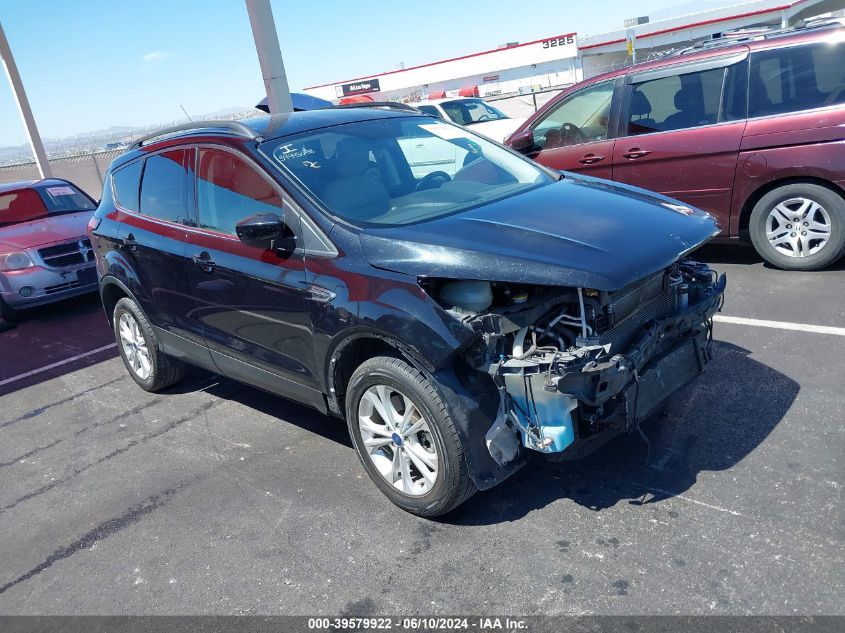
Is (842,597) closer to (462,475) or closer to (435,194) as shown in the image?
(462,475)

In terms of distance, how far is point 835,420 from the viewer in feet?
12.4

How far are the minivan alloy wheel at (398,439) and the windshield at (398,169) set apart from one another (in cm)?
88

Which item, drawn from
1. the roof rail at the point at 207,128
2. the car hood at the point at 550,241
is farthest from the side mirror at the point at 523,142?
the roof rail at the point at 207,128

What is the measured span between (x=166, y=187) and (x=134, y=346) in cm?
151

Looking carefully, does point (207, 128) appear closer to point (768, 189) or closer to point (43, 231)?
point (768, 189)

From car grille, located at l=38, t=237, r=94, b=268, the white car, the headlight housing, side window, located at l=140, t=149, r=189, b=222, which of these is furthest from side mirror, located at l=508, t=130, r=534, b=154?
the white car

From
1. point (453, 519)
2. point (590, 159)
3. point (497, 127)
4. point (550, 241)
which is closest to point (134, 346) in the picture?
point (453, 519)

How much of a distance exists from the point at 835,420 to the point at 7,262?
27.2ft

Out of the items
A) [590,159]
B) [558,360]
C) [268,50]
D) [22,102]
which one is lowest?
[558,360]

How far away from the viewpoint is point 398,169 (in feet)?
13.6

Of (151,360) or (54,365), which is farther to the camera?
(54,365)

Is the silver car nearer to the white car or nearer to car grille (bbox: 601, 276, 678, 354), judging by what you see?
car grille (bbox: 601, 276, 678, 354)

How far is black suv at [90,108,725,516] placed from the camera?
3096 millimetres

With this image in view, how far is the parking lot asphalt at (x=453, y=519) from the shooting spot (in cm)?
287
